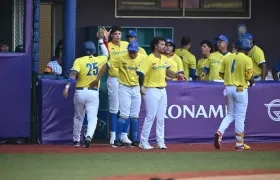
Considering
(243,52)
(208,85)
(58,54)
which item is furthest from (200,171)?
(58,54)

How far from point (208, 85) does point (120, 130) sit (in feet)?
6.93

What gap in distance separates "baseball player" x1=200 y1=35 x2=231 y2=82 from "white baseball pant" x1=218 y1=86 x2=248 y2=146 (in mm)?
1988

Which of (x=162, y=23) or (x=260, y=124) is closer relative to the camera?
(x=260, y=124)

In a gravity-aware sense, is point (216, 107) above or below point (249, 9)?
below

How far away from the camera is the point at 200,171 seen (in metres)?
13.0

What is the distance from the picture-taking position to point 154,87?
52.9 ft

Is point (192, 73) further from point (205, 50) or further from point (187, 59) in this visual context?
point (205, 50)

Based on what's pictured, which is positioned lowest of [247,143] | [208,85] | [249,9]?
[247,143]

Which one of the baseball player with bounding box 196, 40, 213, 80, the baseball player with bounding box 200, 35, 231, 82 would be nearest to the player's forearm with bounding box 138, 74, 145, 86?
the baseball player with bounding box 200, 35, 231, 82

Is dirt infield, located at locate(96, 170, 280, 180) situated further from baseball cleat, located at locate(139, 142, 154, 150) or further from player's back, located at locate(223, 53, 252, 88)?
baseball cleat, located at locate(139, 142, 154, 150)

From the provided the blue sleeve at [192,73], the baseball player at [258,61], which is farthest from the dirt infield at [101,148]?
the blue sleeve at [192,73]

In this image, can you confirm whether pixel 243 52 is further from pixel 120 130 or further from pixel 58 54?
pixel 58 54

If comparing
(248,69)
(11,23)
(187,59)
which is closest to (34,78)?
(11,23)

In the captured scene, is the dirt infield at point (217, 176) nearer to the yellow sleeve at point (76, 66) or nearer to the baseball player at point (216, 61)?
the yellow sleeve at point (76, 66)
